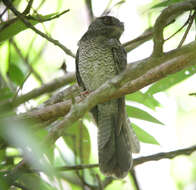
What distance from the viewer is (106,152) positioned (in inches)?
142

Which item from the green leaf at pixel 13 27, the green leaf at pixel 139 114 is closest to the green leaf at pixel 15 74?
the green leaf at pixel 13 27

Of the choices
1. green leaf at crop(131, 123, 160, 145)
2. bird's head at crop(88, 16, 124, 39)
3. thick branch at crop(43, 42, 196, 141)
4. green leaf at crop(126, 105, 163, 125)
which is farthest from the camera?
bird's head at crop(88, 16, 124, 39)

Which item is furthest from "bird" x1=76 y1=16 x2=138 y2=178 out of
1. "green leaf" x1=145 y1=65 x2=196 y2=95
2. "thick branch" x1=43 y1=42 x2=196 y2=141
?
"thick branch" x1=43 y1=42 x2=196 y2=141

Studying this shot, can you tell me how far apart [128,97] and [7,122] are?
1.60 metres

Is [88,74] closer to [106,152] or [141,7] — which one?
[106,152]

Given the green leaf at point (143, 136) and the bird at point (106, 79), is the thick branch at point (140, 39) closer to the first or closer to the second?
the bird at point (106, 79)

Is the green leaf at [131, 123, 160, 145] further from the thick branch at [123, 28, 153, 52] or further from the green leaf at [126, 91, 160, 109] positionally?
the thick branch at [123, 28, 153, 52]

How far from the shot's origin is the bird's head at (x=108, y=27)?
4.07 metres

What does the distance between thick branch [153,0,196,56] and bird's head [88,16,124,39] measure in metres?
1.96

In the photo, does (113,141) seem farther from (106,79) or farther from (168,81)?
(168,81)

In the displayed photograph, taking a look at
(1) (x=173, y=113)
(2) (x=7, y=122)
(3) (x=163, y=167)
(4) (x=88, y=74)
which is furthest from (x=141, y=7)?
(2) (x=7, y=122)

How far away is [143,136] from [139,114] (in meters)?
0.25

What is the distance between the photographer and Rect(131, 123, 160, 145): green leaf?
309 cm

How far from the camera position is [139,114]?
3023mm
